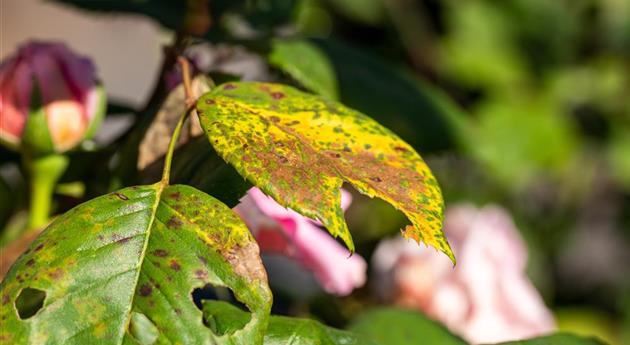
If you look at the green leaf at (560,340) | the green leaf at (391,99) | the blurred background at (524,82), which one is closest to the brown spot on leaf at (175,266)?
the green leaf at (560,340)

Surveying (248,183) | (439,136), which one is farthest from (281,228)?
(439,136)

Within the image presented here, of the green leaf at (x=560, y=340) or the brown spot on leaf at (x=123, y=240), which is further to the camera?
the green leaf at (x=560, y=340)

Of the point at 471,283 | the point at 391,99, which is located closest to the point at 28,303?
the point at 391,99

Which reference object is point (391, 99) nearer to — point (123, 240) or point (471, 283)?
point (471, 283)

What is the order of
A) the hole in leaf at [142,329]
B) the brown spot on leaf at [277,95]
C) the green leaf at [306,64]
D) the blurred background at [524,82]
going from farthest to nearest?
the blurred background at [524,82], the green leaf at [306,64], the brown spot on leaf at [277,95], the hole in leaf at [142,329]

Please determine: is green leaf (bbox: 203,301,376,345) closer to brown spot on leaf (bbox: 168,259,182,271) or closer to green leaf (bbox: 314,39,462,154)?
brown spot on leaf (bbox: 168,259,182,271)

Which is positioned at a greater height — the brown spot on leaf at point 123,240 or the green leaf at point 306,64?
the green leaf at point 306,64

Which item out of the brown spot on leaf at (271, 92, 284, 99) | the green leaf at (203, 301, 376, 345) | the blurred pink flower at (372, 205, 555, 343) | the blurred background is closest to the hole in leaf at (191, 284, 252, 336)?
the green leaf at (203, 301, 376, 345)

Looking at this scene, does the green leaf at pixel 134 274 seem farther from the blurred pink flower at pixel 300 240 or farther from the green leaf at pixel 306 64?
the green leaf at pixel 306 64
